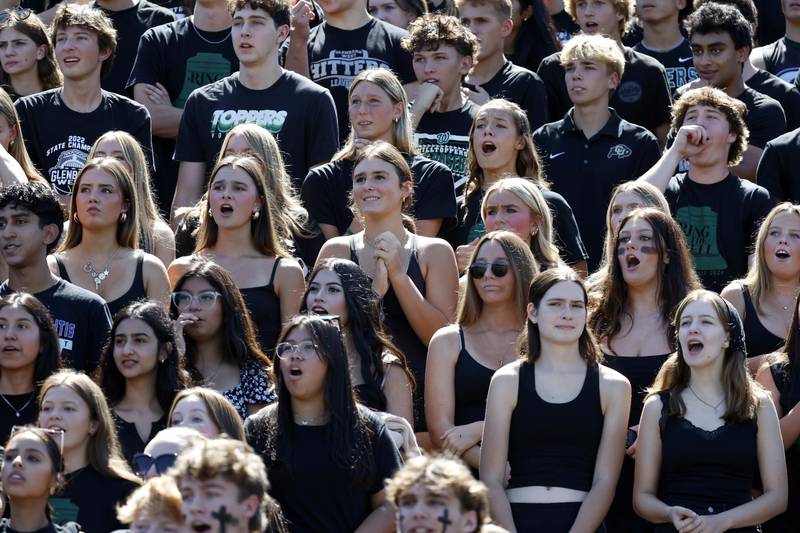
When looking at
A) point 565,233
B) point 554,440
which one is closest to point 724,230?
point 565,233

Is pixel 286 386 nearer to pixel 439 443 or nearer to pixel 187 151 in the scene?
pixel 439 443

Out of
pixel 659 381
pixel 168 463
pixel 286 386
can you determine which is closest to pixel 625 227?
pixel 659 381

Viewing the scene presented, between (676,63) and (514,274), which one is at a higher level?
(676,63)

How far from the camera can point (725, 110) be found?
9.48m

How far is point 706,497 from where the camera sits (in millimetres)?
7266

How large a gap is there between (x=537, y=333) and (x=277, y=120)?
2990 millimetres

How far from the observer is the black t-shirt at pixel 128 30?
11.4 metres

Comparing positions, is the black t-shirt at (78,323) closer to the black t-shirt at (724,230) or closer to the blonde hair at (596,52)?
the black t-shirt at (724,230)

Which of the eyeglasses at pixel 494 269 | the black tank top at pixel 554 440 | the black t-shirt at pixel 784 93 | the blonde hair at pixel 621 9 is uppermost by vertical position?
the blonde hair at pixel 621 9

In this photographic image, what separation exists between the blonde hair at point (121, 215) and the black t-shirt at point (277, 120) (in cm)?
137

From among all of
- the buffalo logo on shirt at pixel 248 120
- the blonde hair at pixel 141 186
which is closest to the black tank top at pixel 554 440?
the blonde hair at pixel 141 186

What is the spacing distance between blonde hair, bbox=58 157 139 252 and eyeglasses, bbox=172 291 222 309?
2.09 feet

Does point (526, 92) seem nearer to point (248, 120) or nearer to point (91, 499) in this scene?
point (248, 120)

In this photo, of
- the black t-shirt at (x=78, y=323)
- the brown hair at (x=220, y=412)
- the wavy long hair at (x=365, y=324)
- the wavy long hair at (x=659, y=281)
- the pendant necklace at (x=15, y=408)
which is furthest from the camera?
the wavy long hair at (x=659, y=281)
